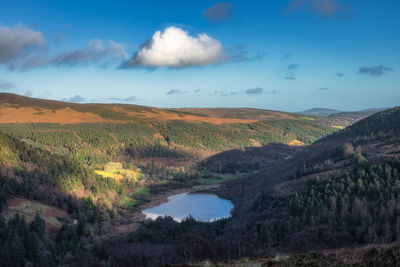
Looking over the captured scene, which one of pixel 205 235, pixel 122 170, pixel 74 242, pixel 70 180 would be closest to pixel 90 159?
pixel 122 170

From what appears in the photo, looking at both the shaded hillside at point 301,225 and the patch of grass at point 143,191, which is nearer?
the shaded hillside at point 301,225

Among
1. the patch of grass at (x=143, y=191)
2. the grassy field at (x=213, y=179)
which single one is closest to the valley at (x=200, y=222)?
the patch of grass at (x=143, y=191)

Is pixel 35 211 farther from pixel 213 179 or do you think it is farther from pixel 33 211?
pixel 213 179

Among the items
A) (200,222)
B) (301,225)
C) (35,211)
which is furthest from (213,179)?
(301,225)

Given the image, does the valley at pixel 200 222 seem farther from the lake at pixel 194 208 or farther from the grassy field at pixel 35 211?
the lake at pixel 194 208

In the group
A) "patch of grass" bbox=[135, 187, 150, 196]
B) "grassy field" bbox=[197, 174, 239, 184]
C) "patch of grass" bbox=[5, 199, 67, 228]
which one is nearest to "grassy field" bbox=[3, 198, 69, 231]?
"patch of grass" bbox=[5, 199, 67, 228]

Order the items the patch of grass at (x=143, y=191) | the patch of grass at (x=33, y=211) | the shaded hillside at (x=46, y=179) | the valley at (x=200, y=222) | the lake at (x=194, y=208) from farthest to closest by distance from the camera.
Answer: the patch of grass at (x=143, y=191) < the lake at (x=194, y=208) < the shaded hillside at (x=46, y=179) < the patch of grass at (x=33, y=211) < the valley at (x=200, y=222)

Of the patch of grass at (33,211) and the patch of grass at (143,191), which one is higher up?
the patch of grass at (33,211)

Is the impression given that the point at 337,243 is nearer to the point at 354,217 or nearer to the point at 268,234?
the point at 354,217

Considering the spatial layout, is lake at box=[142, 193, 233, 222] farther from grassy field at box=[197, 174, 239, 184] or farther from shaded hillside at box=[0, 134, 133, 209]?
grassy field at box=[197, 174, 239, 184]

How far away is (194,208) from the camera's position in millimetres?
135875

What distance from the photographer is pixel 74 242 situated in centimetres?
8031

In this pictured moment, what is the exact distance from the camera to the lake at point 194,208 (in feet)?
404

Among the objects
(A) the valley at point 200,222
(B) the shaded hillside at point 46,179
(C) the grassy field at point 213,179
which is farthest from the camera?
(C) the grassy field at point 213,179
